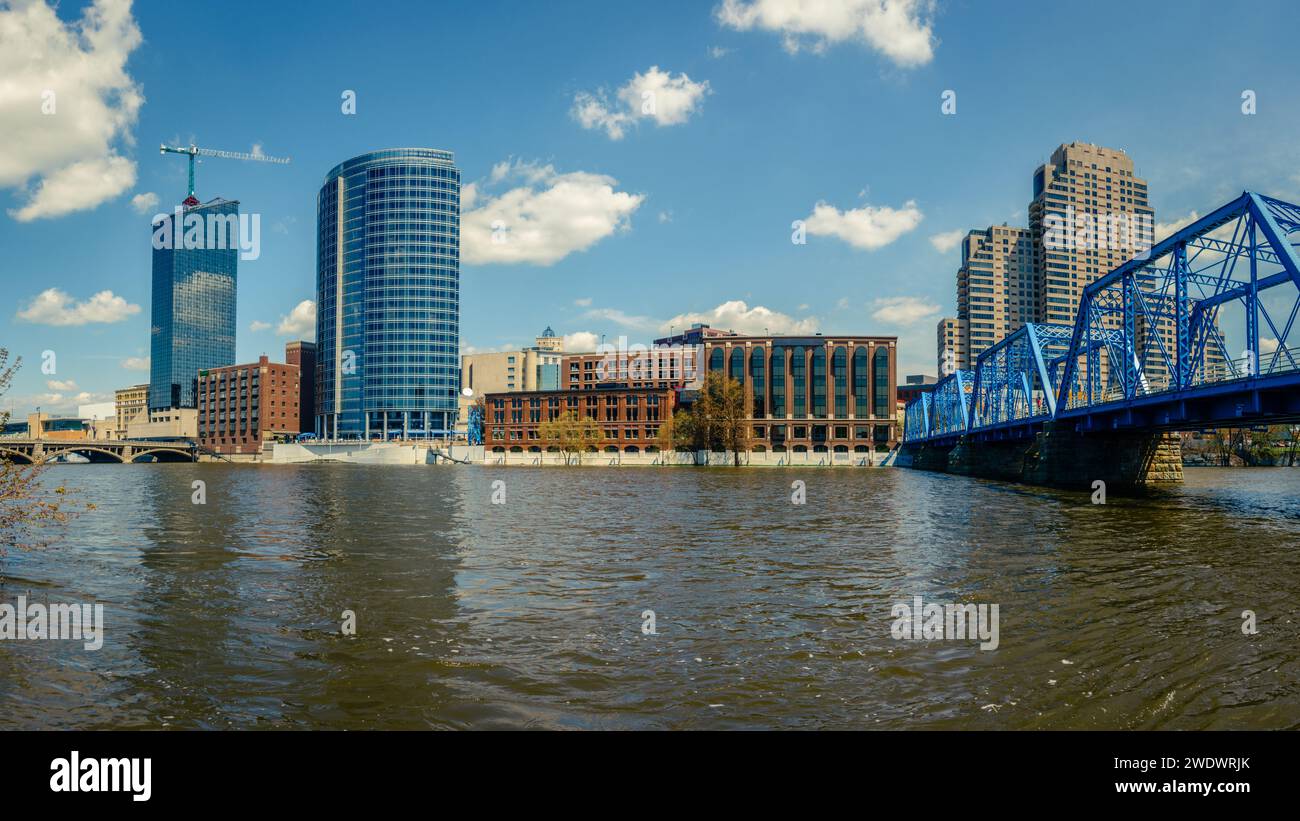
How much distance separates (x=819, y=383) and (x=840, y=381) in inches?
173

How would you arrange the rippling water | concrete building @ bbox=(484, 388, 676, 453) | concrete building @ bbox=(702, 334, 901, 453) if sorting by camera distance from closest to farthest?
the rippling water < concrete building @ bbox=(702, 334, 901, 453) < concrete building @ bbox=(484, 388, 676, 453)

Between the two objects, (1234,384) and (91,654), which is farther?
(1234,384)

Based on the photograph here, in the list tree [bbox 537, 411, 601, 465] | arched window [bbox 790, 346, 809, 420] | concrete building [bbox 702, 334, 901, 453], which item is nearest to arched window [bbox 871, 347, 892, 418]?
concrete building [bbox 702, 334, 901, 453]

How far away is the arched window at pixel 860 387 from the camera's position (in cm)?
16675

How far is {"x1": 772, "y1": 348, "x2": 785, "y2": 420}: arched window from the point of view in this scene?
167 metres

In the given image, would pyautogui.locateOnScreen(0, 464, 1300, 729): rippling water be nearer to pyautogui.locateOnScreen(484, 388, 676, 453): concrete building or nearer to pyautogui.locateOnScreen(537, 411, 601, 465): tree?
pyautogui.locateOnScreen(537, 411, 601, 465): tree

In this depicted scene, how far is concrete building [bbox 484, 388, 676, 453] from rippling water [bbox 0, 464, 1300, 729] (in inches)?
5257

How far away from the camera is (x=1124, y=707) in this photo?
1103 centimetres

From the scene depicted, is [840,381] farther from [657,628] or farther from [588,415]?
[657,628]

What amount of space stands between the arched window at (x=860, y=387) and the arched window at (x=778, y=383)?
49.6ft

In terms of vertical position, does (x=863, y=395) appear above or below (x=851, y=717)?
above

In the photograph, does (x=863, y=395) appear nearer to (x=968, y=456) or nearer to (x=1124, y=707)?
(x=968, y=456)
